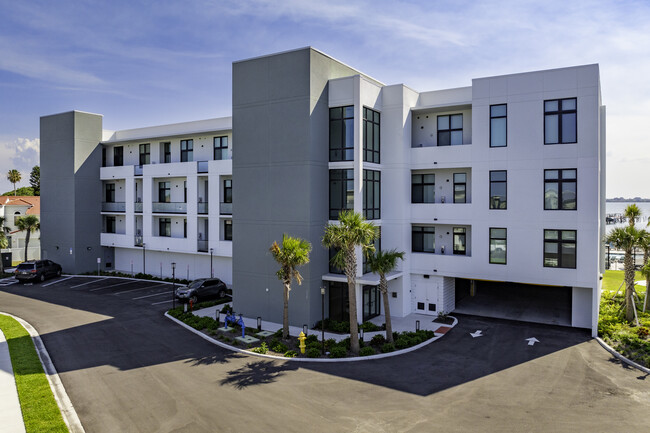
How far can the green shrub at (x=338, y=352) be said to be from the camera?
17791 millimetres

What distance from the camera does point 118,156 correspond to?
129 feet

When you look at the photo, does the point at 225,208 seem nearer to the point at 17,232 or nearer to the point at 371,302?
the point at 371,302

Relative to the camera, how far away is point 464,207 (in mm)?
24031

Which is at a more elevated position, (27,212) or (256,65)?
(256,65)

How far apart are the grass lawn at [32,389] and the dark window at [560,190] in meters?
21.7

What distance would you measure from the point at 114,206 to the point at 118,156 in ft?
14.8

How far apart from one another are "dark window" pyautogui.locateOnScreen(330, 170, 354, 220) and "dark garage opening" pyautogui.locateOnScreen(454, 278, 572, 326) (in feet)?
30.8

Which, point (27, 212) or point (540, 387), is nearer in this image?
point (540, 387)

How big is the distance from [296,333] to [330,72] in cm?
1338

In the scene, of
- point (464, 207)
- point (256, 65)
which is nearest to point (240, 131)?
point (256, 65)

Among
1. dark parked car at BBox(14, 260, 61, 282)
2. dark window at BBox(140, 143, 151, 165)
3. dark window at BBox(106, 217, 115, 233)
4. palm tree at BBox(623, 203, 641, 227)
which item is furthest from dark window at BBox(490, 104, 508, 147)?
dark parked car at BBox(14, 260, 61, 282)

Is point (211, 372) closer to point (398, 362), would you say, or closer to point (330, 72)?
point (398, 362)

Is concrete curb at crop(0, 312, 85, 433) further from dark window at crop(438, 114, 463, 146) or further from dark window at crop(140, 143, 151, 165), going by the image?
dark window at crop(438, 114, 463, 146)

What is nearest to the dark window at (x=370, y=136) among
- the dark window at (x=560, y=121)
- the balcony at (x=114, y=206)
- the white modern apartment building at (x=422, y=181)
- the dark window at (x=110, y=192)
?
the white modern apartment building at (x=422, y=181)
